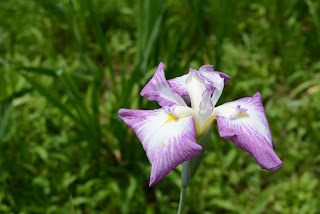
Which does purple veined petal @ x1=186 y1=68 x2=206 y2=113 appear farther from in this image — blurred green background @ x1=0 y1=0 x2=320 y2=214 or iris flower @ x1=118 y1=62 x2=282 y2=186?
blurred green background @ x1=0 y1=0 x2=320 y2=214

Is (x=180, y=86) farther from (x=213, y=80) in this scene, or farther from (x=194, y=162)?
(x=194, y=162)

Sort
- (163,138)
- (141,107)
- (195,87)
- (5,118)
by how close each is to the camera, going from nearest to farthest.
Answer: (163,138) < (195,87) < (5,118) < (141,107)

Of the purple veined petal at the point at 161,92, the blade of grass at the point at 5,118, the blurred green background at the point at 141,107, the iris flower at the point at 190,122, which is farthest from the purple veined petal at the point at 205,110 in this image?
the blade of grass at the point at 5,118

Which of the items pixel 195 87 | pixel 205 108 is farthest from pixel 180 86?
pixel 205 108

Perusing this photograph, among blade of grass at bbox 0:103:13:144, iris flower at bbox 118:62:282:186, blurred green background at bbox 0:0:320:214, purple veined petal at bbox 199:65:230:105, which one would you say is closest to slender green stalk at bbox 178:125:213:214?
iris flower at bbox 118:62:282:186

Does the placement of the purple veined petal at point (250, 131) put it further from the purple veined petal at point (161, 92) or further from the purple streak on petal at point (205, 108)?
the purple veined petal at point (161, 92)

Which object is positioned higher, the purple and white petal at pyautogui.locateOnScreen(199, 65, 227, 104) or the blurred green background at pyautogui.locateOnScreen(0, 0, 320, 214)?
the purple and white petal at pyautogui.locateOnScreen(199, 65, 227, 104)

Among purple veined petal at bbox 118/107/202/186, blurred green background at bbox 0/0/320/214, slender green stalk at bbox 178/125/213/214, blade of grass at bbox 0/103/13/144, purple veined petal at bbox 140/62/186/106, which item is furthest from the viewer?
blurred green background at bbox 0/0/320/214
